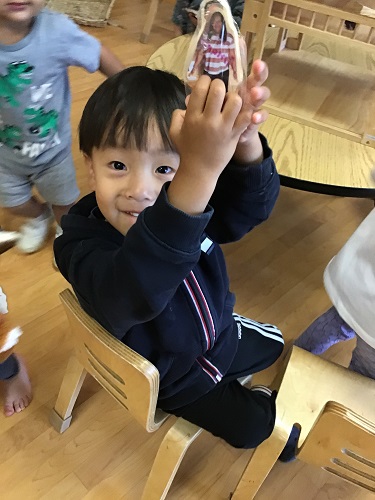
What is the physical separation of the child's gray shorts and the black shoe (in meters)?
0.88

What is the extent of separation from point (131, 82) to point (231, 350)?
486 millimetres

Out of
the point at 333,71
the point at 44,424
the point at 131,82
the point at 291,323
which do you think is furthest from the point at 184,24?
the point at 44,424

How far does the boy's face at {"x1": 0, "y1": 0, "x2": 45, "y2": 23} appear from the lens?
106 centimetres

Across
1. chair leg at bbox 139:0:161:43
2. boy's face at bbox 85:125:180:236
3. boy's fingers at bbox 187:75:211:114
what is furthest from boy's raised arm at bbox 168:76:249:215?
chair leg at bbox 139:0:161:43

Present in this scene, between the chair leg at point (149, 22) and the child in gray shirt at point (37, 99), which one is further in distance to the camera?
the chair leg at point (149, 22)

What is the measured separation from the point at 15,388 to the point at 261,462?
0.59 metres

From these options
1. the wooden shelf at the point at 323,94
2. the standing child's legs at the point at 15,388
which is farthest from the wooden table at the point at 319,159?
the standing child's legs at the point at 15,388

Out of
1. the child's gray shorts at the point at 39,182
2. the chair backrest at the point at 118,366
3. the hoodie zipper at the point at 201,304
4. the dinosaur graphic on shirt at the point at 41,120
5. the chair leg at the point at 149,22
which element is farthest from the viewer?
the chair leg at the point at 149,22

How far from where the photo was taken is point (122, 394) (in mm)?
780

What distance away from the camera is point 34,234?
4.84 ft

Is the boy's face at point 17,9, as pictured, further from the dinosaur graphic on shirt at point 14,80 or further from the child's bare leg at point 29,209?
the child's bare leg at point 29,209

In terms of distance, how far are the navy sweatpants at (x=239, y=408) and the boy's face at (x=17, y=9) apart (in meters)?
0.84

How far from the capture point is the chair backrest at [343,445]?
1.96 ft

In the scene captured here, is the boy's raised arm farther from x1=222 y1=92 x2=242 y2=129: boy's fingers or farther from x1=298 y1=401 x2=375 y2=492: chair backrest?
x1=298 y1=401 x2=375 y2=492: chair backrest
